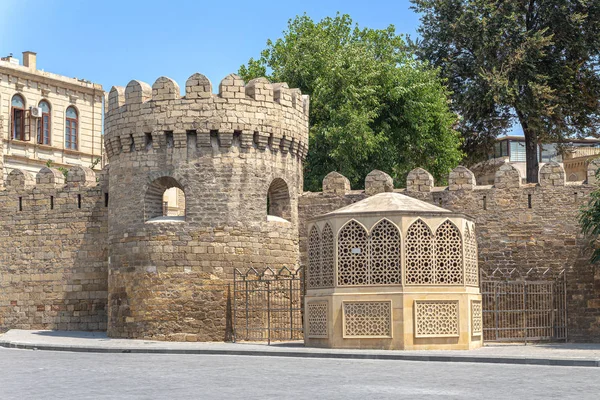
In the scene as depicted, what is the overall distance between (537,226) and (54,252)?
36.7 feet

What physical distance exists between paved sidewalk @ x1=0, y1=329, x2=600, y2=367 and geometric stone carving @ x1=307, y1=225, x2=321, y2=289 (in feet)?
4.15

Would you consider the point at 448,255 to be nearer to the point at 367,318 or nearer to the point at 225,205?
the point at 367,318

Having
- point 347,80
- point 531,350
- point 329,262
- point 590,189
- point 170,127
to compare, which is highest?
point 347,80

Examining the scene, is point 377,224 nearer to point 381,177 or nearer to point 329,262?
point 329,262

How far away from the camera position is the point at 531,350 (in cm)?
1783

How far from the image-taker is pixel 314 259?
1930cm

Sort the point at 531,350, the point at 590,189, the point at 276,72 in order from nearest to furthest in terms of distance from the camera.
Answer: the point at 531,350 → the point at 590,189 → the point at 276,72

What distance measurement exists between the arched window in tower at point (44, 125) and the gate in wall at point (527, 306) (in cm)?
3337

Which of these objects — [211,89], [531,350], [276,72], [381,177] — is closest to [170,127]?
[211,89]

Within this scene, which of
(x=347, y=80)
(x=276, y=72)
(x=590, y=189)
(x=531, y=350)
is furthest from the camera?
(x=276, y=72)

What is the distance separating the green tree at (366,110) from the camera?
2923cm

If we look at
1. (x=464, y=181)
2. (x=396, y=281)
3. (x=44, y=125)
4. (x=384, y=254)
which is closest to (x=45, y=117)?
(x=44, y=125)

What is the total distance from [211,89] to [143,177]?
2375 mm

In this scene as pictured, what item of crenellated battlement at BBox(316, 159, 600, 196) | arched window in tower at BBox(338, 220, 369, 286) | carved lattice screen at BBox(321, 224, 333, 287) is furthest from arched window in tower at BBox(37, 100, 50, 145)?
arched window in tower at BBox(338, 220, 369, 286)
